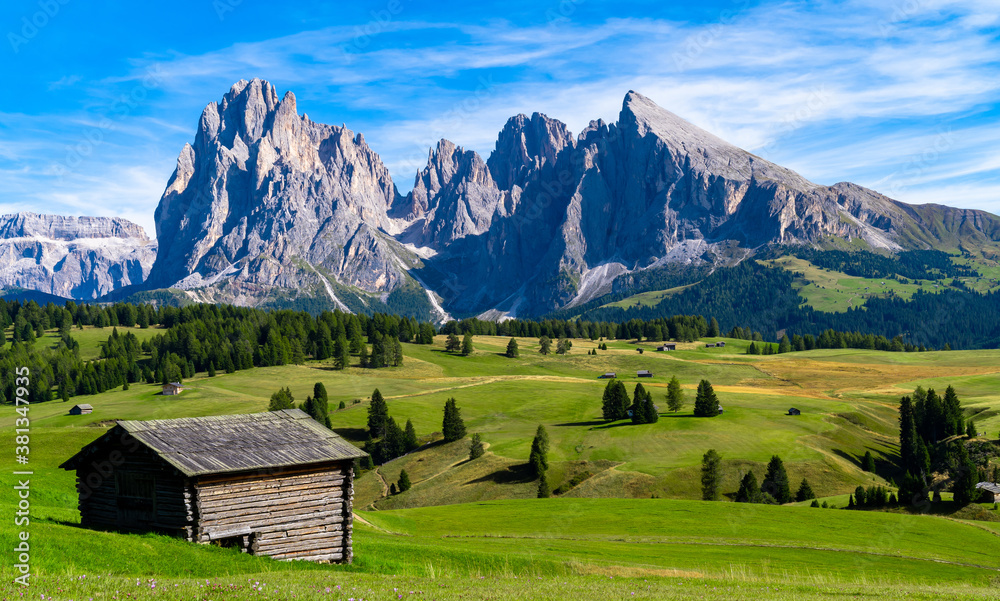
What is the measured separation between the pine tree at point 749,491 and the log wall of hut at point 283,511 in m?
61.3

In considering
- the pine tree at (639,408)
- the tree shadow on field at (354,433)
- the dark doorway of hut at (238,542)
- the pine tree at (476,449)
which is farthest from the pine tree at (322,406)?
the dark doorway of hut at (238,542)

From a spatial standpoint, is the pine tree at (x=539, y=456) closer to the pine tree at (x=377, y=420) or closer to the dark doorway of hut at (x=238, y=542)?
the pine tree at (x=377, y=420)

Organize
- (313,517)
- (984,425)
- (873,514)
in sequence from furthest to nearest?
(984,425) → (873,514) → (313,517)

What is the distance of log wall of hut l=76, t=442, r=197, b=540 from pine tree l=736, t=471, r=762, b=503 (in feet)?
223

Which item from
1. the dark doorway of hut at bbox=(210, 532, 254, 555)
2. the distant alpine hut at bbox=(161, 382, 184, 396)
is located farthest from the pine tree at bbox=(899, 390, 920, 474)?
the distant alpine hut at bbox=(161, 382, 184, 396)

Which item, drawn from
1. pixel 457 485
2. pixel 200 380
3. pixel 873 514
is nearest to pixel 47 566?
pixel 873 514

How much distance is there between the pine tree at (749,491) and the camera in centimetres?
7950

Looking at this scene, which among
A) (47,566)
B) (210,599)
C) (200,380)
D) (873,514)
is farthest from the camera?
(200,380)

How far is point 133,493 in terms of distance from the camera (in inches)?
1168

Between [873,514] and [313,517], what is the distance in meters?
52.5

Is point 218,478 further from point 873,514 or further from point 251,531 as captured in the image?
point 873,514

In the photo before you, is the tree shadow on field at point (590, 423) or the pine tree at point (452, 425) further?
the tree shadow on field at point (590, 423)

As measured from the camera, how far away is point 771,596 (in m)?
22.2

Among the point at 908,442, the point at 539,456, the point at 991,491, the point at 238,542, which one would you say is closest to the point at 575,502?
the point at 539,456
